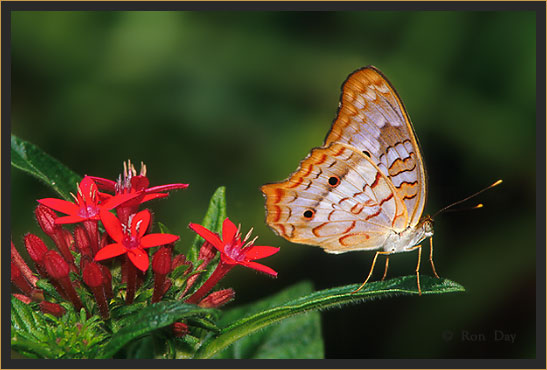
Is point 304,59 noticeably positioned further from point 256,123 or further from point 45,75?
point 45,75

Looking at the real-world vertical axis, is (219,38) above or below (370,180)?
above

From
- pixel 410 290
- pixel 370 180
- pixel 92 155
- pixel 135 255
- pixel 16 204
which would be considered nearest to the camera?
pixel 135 255

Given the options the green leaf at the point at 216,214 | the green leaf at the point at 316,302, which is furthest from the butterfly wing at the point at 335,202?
the green leaf at the point at 316,302

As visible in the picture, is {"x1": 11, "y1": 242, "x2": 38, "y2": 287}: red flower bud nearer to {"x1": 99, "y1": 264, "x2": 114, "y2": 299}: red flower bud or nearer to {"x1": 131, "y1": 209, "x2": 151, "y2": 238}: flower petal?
{"x1": 99, "y1": 264, "x2": 114, "y2": 299}: red flower bud

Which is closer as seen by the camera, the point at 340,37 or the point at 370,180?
the point at 370,180

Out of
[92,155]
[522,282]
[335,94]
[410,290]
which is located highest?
[335,94]

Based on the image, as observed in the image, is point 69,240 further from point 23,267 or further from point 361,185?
point 361,185

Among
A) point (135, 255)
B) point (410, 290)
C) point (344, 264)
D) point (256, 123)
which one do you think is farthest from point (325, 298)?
point (256, 123)
